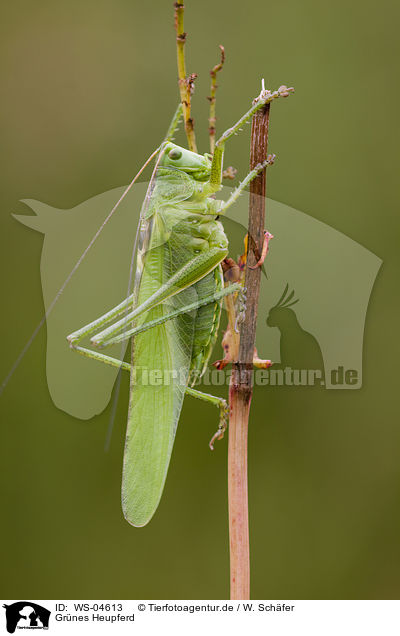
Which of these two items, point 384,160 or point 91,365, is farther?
point 384,160

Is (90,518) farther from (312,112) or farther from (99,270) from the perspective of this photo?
(312,112)

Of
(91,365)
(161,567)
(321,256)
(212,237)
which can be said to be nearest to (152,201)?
(212,237)

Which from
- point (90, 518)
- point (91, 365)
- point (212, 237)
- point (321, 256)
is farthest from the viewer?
point (90, 518)

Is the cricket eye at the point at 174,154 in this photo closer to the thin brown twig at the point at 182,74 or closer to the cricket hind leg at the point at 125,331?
the thin brown twig at the point at 182,74

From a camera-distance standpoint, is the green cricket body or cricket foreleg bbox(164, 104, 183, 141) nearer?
the green cricket body

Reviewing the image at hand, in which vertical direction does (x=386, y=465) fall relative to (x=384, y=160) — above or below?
below
